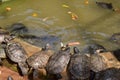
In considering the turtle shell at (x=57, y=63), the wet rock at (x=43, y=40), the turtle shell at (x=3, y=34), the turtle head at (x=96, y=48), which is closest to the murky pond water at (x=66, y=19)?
the wet rock at (x=43, y=40)

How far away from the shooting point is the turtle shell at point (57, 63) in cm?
631

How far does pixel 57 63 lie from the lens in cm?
638

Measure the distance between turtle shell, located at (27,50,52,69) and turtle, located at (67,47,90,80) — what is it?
586 millimetres

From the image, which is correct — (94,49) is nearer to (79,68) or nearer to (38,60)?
(79,68)

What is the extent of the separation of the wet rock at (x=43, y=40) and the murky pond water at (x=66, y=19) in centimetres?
23

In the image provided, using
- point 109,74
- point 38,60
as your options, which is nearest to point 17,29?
point 38,60

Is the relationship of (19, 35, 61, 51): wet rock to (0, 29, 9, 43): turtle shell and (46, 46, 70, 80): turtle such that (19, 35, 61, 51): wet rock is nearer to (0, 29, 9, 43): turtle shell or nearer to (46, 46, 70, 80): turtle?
(0, 29, 9, 43): turtle shell

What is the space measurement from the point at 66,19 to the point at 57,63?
10.0 feet

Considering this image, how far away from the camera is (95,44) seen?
7.98 m

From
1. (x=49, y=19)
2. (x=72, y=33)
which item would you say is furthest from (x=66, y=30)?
(x=49, y=19)

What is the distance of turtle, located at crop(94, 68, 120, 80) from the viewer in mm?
5922

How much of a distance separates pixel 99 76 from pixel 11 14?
4.39m

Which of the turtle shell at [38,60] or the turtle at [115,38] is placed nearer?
the turtle shell at [38,60]

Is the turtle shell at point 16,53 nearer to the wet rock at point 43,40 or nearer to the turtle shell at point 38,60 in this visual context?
the turtle shell at point 38,60
